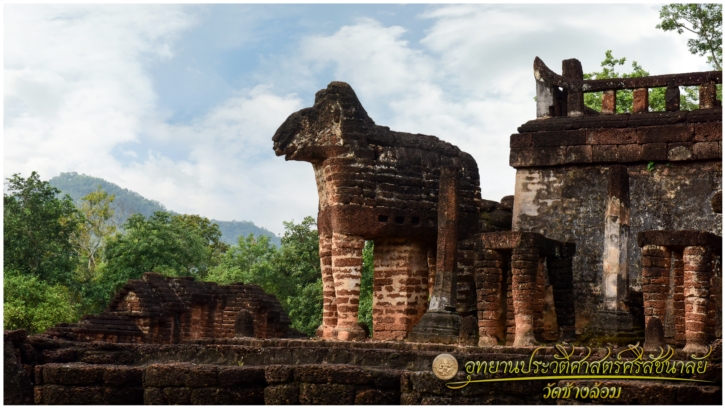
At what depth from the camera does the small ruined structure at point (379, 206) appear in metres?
17.4

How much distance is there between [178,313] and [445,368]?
598 inches

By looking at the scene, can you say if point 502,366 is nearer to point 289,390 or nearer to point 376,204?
point 289,390

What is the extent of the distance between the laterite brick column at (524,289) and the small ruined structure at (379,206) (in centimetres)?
186

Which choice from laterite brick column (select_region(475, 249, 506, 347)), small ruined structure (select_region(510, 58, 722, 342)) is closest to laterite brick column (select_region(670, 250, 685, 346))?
small ruined structure (select_region(510, 58, 722, 342))

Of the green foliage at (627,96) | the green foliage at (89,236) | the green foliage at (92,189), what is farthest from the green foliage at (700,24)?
the green foliage at (92,189)

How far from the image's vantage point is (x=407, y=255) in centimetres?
1848

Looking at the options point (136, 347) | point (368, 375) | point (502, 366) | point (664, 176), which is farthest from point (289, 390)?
point (664, 176)

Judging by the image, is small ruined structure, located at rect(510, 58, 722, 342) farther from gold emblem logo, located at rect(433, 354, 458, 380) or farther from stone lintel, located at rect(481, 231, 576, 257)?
gold emblem logo, located at rect(433, 354, 458, 380)

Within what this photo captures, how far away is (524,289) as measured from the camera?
1470 cm

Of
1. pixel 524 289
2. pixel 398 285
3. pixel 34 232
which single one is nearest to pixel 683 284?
pixel 524 289

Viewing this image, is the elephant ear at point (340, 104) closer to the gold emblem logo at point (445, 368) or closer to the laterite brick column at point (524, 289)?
the laterite brick column at point (524, 289)

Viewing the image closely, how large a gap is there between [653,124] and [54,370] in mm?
9760

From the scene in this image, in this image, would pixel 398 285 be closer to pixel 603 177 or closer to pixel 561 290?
pixel 561 290

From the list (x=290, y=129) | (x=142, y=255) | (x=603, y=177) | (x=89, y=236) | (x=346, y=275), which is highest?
(x=89, y=236)
